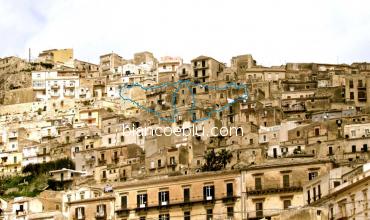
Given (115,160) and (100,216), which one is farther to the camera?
(115,160)

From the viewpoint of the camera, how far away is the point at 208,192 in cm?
7494

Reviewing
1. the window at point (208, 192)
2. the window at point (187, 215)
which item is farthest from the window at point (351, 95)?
the window at point (187, 215)

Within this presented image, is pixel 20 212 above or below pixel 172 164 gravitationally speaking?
below

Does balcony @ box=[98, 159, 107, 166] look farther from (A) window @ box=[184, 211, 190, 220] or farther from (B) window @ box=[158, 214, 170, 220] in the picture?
(A) window @ box=[184, 211, 190, 220]

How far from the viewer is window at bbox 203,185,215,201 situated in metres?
74.6

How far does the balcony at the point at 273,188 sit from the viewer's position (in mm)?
71500

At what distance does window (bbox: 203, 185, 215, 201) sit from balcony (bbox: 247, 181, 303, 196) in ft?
Result: 9.45

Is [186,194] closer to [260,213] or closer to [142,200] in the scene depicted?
[142,200]

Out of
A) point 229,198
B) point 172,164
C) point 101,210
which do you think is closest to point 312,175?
point 229,198

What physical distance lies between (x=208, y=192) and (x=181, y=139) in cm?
3709

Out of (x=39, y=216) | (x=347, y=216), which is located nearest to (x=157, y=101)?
(x=39, y=216)

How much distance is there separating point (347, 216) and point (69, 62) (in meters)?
114

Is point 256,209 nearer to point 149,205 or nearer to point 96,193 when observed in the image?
point 149,205

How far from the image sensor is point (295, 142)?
331 ft
